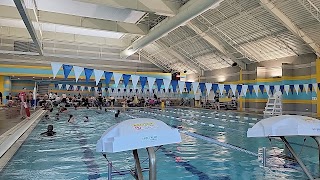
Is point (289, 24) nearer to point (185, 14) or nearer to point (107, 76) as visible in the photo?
point (185, 14)

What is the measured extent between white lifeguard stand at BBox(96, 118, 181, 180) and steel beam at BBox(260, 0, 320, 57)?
11.6 meters

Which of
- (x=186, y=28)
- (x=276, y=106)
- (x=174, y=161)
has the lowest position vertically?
(x=174, y=161)

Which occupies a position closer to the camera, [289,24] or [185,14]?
[185,14]

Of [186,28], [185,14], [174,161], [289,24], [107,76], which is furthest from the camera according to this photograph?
[186,28]

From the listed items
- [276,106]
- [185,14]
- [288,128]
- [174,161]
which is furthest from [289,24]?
[288,128]

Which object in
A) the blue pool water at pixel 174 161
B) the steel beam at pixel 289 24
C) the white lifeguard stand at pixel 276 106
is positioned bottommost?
the blue pool water at pixel 174 161

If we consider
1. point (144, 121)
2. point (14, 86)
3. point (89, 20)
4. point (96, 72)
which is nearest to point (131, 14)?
point (89, 20)

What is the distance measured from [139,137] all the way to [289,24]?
13256mm

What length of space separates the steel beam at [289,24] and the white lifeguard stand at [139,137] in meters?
11.6

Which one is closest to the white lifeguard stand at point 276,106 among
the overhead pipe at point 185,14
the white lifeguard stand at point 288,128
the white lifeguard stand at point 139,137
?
the overhead pipe at point 185,14

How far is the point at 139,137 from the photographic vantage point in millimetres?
2281

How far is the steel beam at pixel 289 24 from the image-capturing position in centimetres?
1255

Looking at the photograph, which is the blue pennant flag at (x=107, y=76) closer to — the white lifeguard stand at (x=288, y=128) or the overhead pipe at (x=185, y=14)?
the overhead pipe at (x=185, y=14)

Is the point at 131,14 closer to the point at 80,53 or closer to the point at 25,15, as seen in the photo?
the point at 25,15
